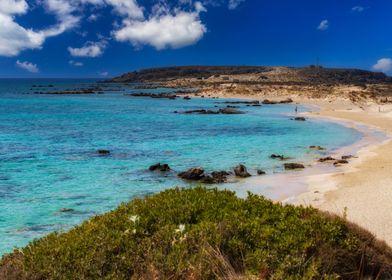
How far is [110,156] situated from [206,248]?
2107 centimetres

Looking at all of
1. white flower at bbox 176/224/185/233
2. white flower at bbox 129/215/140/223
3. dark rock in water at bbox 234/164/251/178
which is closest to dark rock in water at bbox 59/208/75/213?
dark rock in water at bbox 234/164/251/178

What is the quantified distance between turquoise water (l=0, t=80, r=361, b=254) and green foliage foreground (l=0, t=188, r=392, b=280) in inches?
258

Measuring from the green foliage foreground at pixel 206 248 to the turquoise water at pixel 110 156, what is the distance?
21.5 ft

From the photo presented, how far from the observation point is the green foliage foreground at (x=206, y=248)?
5828 mm

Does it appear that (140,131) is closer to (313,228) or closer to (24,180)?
(24,180)

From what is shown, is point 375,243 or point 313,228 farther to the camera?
point 375,243

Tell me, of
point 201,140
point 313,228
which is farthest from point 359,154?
point 313,228

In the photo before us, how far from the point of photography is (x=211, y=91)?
105m

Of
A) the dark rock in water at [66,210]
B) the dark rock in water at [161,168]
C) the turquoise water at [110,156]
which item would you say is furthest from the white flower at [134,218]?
the dark rock in water at [161,168]

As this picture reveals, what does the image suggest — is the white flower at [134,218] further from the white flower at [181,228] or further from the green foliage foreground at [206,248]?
the white flower at [181,228]

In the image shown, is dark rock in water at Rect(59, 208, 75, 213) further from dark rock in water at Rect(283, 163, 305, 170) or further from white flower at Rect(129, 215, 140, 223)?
dark rock in water at Rect(283, 163, 305, 170)

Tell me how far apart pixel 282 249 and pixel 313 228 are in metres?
0.85

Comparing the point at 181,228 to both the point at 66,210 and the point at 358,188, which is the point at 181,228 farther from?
the point at 358,188

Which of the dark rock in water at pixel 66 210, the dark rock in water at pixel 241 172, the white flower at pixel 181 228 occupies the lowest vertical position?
the dark rock in water at pixel 241 172
